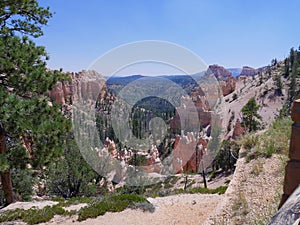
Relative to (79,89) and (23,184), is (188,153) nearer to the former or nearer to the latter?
(23,184)

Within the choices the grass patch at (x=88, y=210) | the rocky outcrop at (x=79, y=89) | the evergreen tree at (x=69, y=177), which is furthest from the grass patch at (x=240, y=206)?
the rocky outcrop at (x=79, y=89)

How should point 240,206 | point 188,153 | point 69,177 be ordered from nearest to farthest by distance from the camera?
point 240,206 < point 69,177 < point 188,153

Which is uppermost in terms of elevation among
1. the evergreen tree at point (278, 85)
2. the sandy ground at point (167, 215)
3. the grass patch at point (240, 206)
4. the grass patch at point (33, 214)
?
the evergreen tree at point (278, 85)

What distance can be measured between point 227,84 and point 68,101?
111ft

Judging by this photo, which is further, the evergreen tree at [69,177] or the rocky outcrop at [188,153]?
the rocky outcrop at [188,153]

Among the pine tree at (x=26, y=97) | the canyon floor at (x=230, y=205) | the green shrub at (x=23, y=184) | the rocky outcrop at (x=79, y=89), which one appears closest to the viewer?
the canyon floor at (x=230, y=205)

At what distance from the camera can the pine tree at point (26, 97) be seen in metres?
4.45

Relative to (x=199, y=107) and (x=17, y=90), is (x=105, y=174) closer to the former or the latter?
(x=17, y=90)

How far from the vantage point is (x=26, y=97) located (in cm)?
518

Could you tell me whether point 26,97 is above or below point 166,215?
above

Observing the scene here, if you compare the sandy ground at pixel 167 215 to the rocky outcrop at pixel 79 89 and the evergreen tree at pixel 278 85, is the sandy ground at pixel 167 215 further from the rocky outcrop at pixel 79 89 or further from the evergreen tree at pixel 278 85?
the rocky outcrop at pixel 79 89

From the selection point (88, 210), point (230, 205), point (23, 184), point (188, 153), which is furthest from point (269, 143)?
point (188, 153)

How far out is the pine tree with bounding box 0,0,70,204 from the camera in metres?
4.45

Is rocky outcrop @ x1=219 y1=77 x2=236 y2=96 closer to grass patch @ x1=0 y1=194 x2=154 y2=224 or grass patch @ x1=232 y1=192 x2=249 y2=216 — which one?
grass patch @ x1=0 y1=194 x2=154 y2=224
